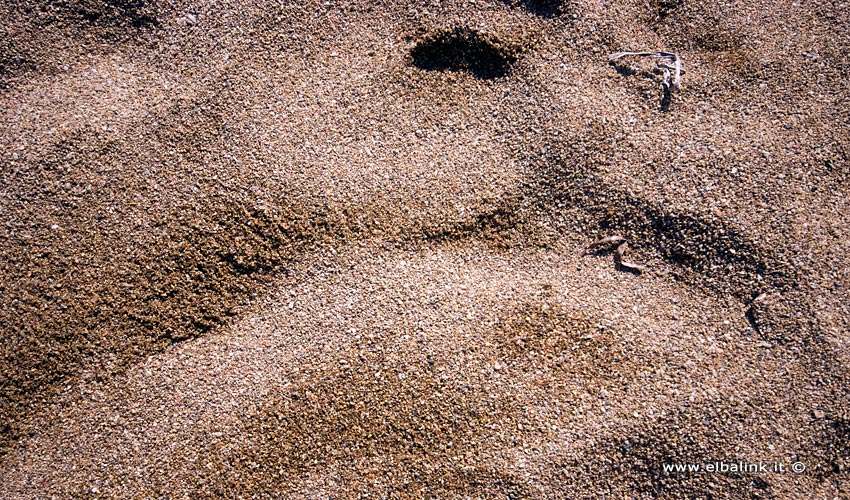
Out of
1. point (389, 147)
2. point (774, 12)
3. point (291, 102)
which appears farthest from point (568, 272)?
point (774, 12)

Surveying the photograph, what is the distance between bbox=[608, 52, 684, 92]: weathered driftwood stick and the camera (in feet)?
7.07

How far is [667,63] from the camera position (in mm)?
2189

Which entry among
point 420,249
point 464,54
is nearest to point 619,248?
point 420,249

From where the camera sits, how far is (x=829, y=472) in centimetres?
176

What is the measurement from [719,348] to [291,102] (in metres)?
1.82

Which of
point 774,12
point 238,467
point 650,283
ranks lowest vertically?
point 238,467

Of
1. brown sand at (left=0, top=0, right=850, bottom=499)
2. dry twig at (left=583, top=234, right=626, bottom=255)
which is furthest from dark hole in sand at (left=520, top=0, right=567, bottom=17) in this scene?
dry twig at (left=583, top=234, right=626, bottom=255)

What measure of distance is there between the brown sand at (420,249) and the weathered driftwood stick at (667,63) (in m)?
0.05

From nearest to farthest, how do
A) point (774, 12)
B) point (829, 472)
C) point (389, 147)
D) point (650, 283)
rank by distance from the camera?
point (829, 472) < point (650, 283) < point (389, 147) < point (774, 12)

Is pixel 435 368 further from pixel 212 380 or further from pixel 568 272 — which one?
pixel 212 380

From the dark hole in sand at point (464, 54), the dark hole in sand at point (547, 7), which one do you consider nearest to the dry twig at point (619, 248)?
the dark hole in sand at point (464, 54)

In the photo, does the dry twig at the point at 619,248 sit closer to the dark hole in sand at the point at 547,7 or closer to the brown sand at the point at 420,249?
the brown sand at the point at 420,249

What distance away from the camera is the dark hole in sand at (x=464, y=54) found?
7.22 feet

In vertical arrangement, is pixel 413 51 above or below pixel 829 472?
above
